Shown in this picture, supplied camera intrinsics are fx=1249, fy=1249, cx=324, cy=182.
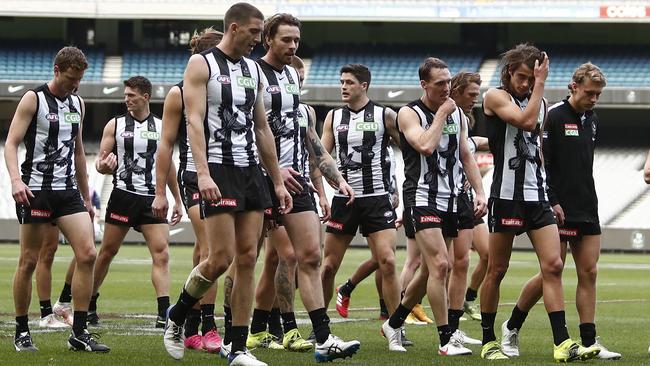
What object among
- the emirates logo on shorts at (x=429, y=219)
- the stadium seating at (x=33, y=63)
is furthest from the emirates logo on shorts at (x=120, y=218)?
the stadium seating at (x=33, y=63)

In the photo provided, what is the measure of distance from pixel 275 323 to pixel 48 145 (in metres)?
2.39

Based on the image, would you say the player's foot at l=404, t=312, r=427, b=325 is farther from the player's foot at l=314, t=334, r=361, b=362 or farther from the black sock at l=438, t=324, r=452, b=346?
the player's foot at l=314, t=334, r=361, b=362

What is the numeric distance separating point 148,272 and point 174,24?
2984cm

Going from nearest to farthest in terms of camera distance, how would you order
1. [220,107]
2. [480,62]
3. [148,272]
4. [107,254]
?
1. [220,107]
2. [107,254]
3. [148,272]
4. [480,62]

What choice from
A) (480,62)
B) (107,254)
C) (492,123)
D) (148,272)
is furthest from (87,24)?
(492,123)

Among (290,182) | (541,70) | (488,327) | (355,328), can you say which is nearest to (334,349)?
(290,182)

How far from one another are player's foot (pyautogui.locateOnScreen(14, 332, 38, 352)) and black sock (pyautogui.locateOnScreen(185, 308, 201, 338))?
1.23 metres

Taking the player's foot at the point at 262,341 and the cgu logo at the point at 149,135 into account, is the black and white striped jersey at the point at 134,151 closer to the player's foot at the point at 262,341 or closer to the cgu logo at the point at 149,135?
the cgu logo at the point at 149,135

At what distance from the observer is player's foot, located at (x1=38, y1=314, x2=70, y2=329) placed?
449 inches

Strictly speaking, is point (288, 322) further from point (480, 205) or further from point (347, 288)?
point (347, 288)

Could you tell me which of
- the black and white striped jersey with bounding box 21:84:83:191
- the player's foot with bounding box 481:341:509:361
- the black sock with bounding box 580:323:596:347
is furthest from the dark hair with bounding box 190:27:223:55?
the black sock with bounding box 580:323:596:347

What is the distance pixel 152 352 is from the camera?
9164mm

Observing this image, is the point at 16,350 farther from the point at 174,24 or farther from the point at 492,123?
the point at 174,24

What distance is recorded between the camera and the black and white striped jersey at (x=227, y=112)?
316 inches
